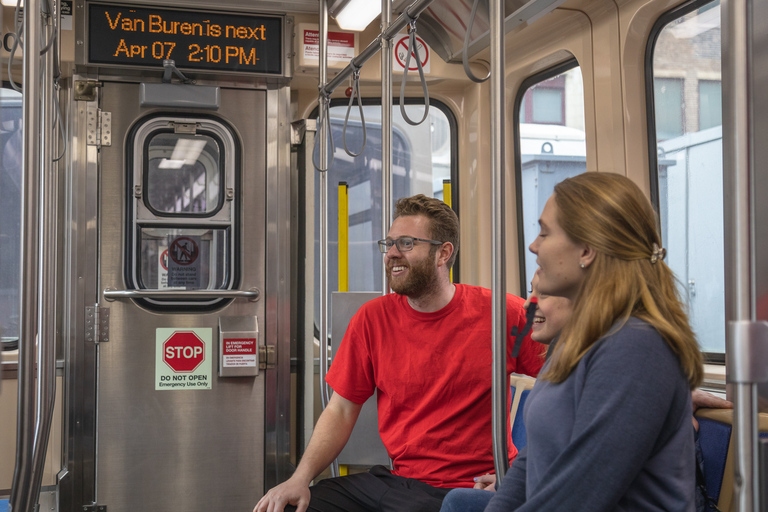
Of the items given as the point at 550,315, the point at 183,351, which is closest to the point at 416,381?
the point at 550,315

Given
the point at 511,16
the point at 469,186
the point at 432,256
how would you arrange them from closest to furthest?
the point at 432,256 → the point at 511,16 → the point at 469,186

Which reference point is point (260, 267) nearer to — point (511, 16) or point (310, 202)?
point (310, 202)

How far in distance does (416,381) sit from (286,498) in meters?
0.52

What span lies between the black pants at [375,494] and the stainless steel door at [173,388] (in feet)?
5.50

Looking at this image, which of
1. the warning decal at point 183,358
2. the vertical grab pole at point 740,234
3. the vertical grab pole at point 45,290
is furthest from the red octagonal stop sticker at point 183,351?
the vertical grab pole at point 740,234

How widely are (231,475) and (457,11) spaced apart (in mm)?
2618

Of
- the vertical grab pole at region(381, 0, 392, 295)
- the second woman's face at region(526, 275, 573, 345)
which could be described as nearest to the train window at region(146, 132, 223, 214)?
the vertical grab pole at region(381, 0, 392, 295)

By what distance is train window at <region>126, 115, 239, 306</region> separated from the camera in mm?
3791

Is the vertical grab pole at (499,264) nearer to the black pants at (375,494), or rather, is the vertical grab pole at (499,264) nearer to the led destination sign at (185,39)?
the black pants at (375,494)

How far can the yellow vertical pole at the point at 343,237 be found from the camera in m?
3.81

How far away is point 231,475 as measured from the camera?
12.7ft

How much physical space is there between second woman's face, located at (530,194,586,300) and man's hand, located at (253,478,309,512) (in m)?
1.03

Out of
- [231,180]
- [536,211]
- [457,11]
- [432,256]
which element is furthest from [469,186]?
[432,256]

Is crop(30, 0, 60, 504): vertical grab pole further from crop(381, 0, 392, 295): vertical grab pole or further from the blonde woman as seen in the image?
the blonde woman
